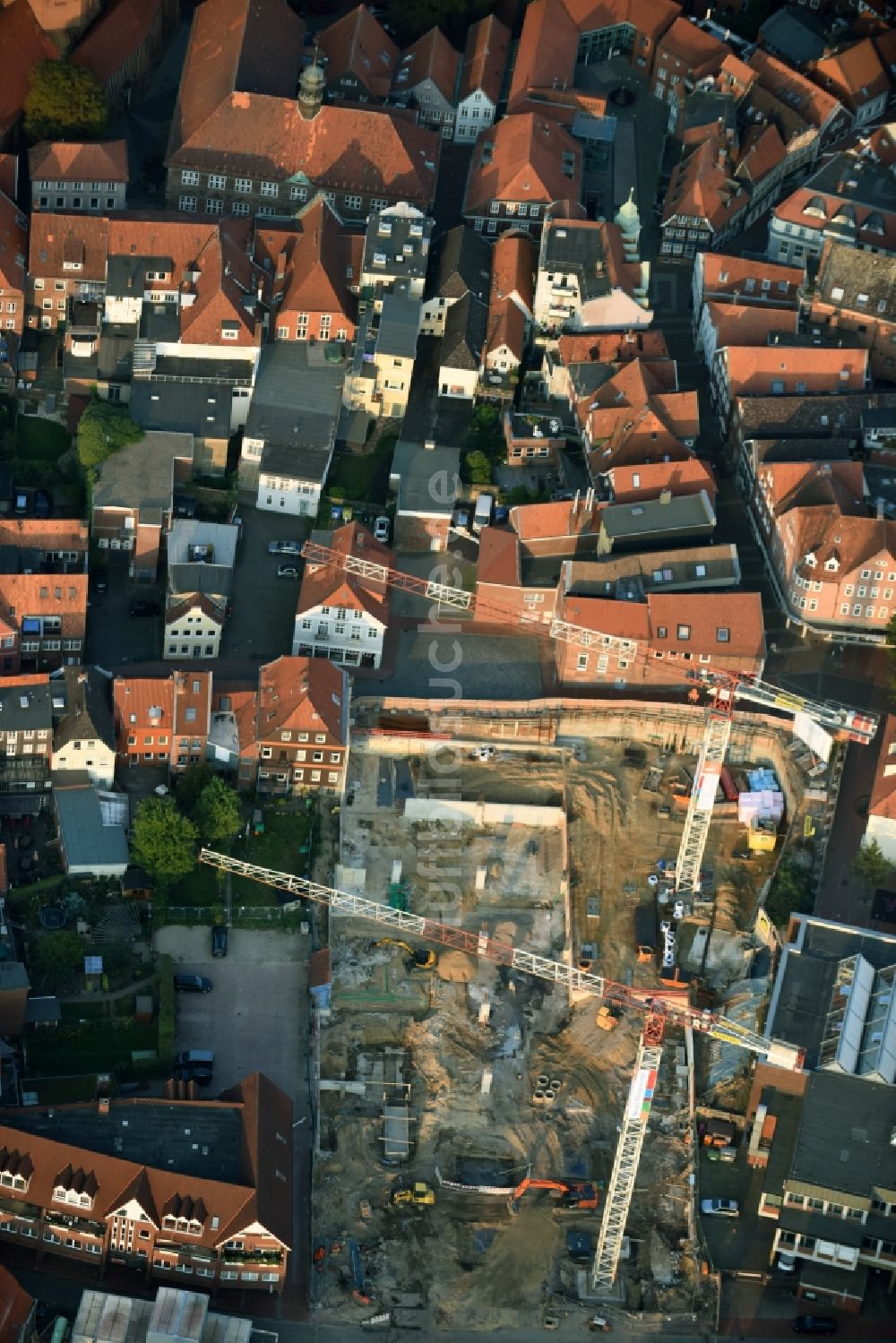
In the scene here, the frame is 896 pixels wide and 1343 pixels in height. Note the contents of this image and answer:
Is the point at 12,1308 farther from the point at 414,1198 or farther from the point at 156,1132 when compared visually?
the point at 414,1198

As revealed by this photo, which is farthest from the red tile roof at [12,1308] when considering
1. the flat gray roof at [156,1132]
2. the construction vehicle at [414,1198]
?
the construction vehicle at [414,1198]

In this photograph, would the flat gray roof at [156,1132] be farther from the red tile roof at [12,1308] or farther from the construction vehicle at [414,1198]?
the construction vehicle at [414,1198]

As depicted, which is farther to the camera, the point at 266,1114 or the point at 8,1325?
the point at 266,1114

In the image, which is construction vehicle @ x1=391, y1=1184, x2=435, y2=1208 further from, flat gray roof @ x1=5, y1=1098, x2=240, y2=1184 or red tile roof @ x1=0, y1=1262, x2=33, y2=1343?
red tile roof @ x1=0, y1=1262, x2=33, y2=1343

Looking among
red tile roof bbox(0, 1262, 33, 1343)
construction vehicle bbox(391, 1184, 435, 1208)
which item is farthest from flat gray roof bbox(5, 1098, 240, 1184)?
construction vehicle bbox(391, 1184, 435, 1208)

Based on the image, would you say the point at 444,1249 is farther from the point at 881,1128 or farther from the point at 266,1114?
the point at 881,1128

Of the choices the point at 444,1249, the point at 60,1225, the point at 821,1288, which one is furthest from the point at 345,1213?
the point at 821,1288
